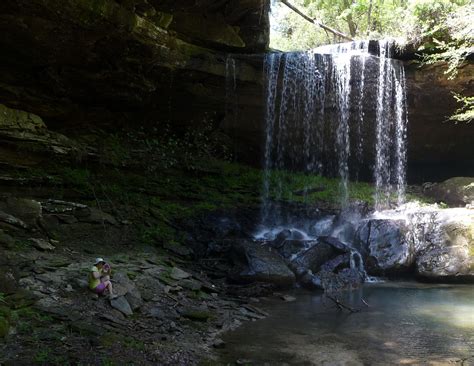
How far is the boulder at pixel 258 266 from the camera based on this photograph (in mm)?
8711

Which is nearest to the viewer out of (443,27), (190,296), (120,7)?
(190,296)

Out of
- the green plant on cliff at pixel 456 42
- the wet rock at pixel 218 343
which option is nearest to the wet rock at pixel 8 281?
the wet rock at pixel 218 343

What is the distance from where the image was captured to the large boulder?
10.5m

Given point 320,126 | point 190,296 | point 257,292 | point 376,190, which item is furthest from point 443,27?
point 190,296

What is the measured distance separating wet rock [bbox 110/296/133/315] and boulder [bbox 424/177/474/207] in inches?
466

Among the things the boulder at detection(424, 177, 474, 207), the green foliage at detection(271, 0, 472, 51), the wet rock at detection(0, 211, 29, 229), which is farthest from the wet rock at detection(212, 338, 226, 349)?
the boulder at detection(424, 177, 474, 207)

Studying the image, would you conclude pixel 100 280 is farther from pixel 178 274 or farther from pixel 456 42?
pixel 456 42

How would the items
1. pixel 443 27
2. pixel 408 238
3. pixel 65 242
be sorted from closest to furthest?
1. pixel 65 242
2. pixel 408 238
3. pixel 443 27

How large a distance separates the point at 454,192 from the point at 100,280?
12599 mm

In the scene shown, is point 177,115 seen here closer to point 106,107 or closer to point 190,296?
point 106,107

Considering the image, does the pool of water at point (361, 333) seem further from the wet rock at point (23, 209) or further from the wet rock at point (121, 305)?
the wet rock at point (23, 209)

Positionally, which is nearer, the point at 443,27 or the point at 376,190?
the point at 443,27

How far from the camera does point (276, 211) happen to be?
44.0 feet

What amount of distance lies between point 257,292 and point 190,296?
1546 mm
